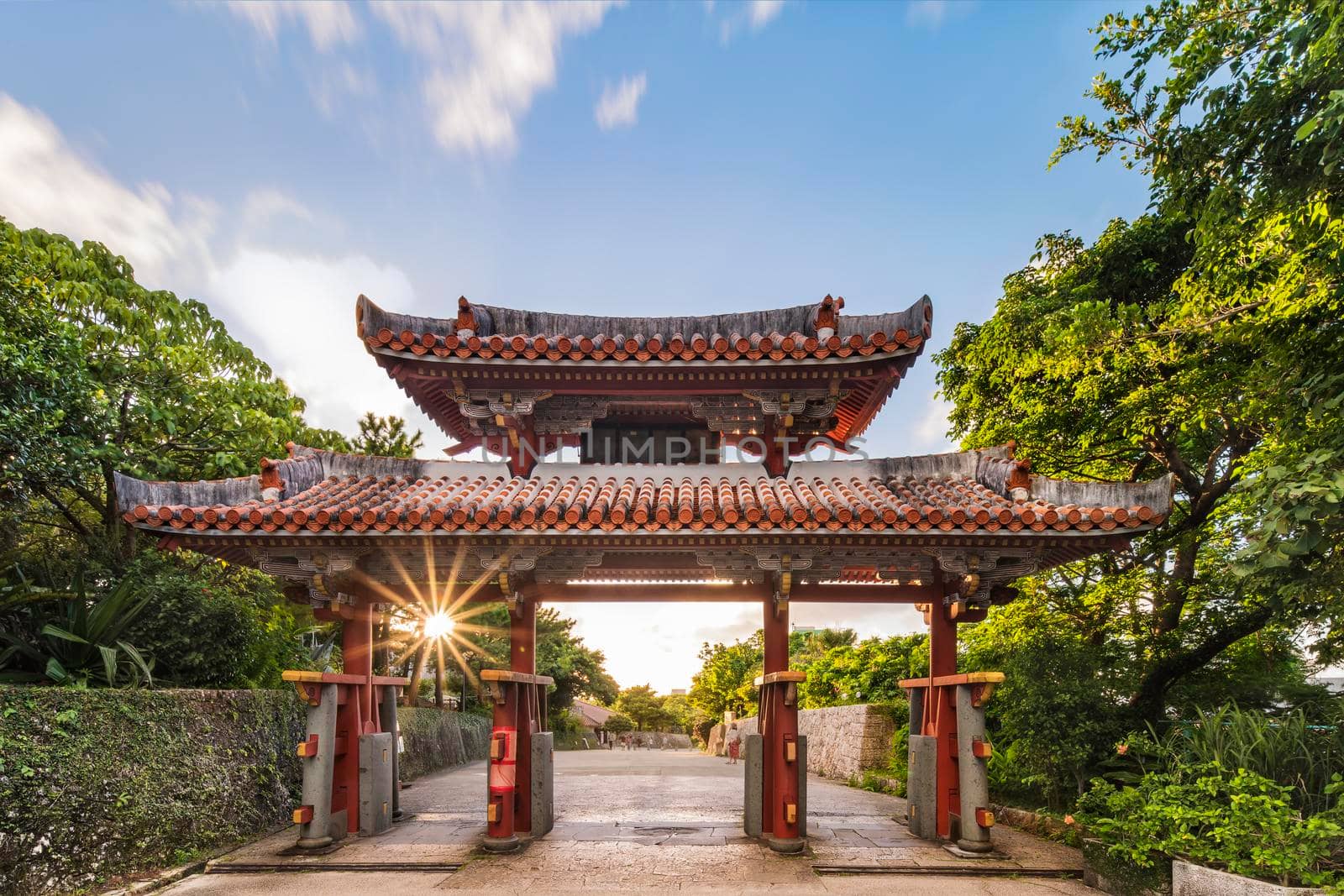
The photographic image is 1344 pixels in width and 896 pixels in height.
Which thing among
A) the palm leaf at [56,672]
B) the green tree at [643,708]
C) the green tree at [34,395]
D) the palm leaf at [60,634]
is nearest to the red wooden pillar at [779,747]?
the palm leaf at [56,672]

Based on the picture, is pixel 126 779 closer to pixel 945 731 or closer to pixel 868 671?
pixel 945 731

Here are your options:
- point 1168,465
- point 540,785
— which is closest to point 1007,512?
point 540,785

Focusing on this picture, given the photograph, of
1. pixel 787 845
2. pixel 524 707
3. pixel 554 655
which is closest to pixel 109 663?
pixel 524 707

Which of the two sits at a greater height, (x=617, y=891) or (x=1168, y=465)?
(x=1168, y=465)

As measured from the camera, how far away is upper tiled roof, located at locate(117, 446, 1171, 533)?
22.5ft

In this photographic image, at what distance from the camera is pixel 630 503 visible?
743 cm

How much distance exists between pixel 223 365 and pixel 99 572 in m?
6.11

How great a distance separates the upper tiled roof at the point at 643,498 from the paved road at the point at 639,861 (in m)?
3.02

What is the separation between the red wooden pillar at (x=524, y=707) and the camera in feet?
25.9

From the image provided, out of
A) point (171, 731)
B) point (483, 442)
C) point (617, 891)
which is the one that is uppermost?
point (483, 442)

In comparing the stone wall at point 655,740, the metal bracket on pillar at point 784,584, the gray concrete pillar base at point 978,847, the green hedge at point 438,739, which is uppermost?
the metal bracket on pillar at point 784,584

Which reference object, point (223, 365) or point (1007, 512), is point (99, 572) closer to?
point (223, 365)

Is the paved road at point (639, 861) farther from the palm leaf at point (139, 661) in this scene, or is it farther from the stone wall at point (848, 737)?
the stone wall at point (848, 737)

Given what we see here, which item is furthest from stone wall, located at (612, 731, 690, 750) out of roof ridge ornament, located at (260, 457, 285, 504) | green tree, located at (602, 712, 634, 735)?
roof ridge ornament, located at (260, 457, 285, 504)
